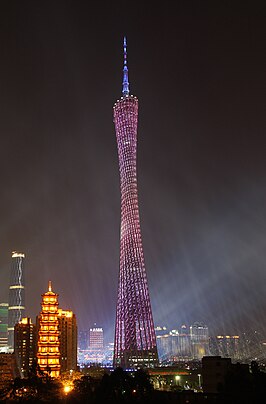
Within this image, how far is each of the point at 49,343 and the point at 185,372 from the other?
1713cm

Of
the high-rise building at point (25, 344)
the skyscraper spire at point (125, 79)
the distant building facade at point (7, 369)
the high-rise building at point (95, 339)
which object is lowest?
the distant building facade at point (7, 369)

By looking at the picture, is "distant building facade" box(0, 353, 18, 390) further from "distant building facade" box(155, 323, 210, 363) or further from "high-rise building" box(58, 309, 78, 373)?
"distant building facade" box(155, 323, 210, 363)

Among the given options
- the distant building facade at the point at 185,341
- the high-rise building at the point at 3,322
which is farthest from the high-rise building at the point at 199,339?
the high-rise building at the point at 3,322

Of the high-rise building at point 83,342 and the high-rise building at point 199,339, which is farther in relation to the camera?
the high-rise building at point 83,342

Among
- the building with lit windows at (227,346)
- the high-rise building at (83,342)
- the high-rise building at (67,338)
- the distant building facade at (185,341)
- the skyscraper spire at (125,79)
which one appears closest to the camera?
the skyscraper spire at (125,79)

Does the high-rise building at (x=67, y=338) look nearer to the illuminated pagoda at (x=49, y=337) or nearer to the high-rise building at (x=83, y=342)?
the illuminated pagoda at (x=49, y=337)

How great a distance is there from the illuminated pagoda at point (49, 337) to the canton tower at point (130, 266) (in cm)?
591

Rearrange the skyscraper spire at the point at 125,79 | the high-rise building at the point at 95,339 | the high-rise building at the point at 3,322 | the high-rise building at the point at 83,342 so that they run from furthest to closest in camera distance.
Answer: the high-rise building at the point at 83,342 < the high-rise building at the point at 95,339 < the high-rise building at the point at 3,322 < the skyscraper spire at the point at 125,79

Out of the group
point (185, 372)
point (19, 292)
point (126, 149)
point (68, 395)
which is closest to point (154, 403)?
Result: point (68, 395)

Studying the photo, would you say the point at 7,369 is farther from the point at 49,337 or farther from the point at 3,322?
the point at 3,322

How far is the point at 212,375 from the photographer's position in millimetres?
34781

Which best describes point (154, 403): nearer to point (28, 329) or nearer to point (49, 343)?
point (49, 343)

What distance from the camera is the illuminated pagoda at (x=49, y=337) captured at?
52500 mm

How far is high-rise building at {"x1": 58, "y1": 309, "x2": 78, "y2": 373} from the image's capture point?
7919 cm
